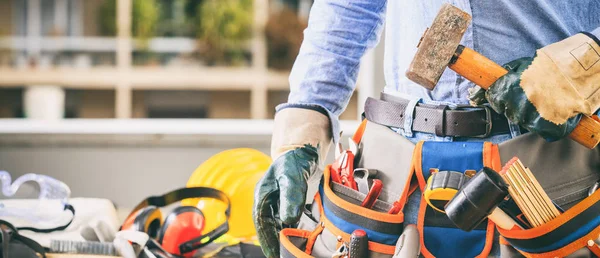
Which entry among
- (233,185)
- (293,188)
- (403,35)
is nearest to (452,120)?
(403,35)

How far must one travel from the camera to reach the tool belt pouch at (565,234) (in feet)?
3.81

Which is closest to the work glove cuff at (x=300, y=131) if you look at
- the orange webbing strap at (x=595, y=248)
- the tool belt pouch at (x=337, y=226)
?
the tool belt pouch at (x=337, y=226)

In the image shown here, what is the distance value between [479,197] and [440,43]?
0.27 metres

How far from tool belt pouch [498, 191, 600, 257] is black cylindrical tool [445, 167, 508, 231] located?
Answer: 112 millimetres

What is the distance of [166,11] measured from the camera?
14.1 metres

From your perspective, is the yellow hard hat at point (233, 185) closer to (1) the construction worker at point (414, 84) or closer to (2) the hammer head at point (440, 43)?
(1) the construction worker at point (414, 84)

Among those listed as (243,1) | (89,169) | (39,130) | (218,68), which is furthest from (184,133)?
(218,68)

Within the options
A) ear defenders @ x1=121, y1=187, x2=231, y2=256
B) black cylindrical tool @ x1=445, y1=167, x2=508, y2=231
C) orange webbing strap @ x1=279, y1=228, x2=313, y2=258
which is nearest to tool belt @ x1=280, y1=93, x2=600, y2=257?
orange webbing strap @ x1=279, y1=228, x2=313, y2=258

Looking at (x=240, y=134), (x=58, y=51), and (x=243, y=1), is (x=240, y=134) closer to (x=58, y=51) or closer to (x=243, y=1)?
(x=243, y=1)

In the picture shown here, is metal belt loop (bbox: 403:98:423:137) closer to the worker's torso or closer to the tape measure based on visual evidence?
the worker's torso

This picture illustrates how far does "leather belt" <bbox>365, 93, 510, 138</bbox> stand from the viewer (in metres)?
1.27

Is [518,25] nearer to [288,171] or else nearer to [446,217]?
[446,217]

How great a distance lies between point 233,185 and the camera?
2.47m

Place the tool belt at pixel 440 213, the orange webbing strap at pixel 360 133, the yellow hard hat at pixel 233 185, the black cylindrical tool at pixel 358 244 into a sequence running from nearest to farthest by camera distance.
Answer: the tool belt at pixel 440 213 < the black cylindrical tool at pixel 358 244 < the orange webbing strap at pixel 360 133 < the yellow hard hat at pixel 233 185
